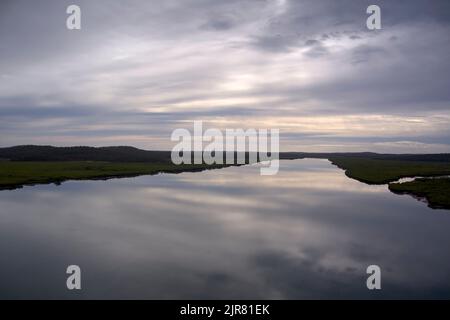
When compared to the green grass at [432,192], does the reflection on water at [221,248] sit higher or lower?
lower

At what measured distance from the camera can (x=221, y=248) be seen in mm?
14828

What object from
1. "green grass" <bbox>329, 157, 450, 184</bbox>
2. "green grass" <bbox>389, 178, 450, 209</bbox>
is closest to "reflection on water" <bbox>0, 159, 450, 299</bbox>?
"green grass" <bbox>389, 178, 450, 209</bbox>

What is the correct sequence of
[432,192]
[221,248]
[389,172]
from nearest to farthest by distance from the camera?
[221,248]
[432,192]
[389,172]

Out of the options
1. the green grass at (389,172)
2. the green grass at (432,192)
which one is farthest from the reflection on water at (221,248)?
the green grass at (389,172)

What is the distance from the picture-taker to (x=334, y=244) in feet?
51.2

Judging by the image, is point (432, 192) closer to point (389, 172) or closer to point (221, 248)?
point (221, 248)

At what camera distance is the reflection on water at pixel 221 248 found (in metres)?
10.8

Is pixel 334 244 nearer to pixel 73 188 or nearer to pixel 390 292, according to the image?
pixel 390 292

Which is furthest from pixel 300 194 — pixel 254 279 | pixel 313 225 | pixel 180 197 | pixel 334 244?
pixel 254 279

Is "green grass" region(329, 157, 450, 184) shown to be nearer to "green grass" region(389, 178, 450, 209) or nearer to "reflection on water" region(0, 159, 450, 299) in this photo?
"green grass" region(389, 178, 450, 209)

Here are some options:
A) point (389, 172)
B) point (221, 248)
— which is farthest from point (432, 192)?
point (389, 172)

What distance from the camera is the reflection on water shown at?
10.8m

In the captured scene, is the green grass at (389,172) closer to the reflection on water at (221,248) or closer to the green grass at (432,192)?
the green grass at (432,192)

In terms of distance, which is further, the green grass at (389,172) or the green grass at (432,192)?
the green grass at (389,172)
